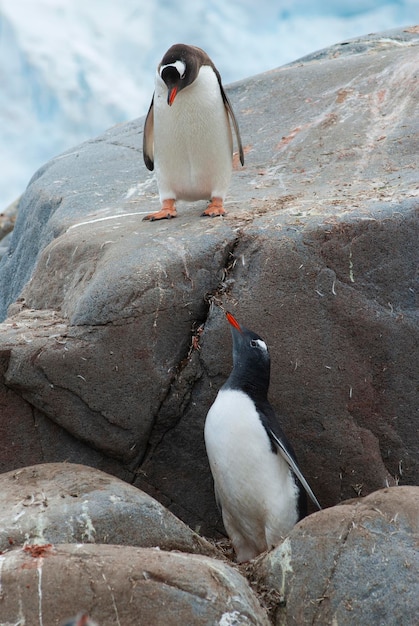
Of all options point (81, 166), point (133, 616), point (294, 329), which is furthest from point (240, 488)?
point (81, 166)

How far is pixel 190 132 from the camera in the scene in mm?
6203

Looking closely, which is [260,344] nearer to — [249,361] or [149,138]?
[249,361]

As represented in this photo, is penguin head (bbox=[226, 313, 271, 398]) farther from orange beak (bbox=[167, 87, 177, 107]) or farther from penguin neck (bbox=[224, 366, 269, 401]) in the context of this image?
orange beak (bbox=[167, 87, 177, 107])

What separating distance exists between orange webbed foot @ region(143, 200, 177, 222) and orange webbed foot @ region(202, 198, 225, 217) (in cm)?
27

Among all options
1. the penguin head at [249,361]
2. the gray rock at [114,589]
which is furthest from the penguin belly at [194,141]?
the gray rock at [114,589]

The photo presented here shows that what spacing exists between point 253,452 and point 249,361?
19.3 inches

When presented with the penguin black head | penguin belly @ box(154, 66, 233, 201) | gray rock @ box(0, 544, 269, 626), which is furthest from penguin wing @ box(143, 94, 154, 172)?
gray rock @ box(0, 544, 269, 626)

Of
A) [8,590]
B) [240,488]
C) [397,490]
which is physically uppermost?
[8,590]

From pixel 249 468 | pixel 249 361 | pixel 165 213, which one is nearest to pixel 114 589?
pixel 249 468

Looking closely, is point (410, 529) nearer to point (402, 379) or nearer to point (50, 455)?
point (402, 379)

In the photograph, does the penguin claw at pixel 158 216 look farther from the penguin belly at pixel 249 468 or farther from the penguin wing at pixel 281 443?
the penguin wing at pixel 281 443

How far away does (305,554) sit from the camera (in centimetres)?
399

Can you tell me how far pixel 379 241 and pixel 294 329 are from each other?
2.31 ft

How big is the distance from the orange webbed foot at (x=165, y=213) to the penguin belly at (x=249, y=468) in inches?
59.9
